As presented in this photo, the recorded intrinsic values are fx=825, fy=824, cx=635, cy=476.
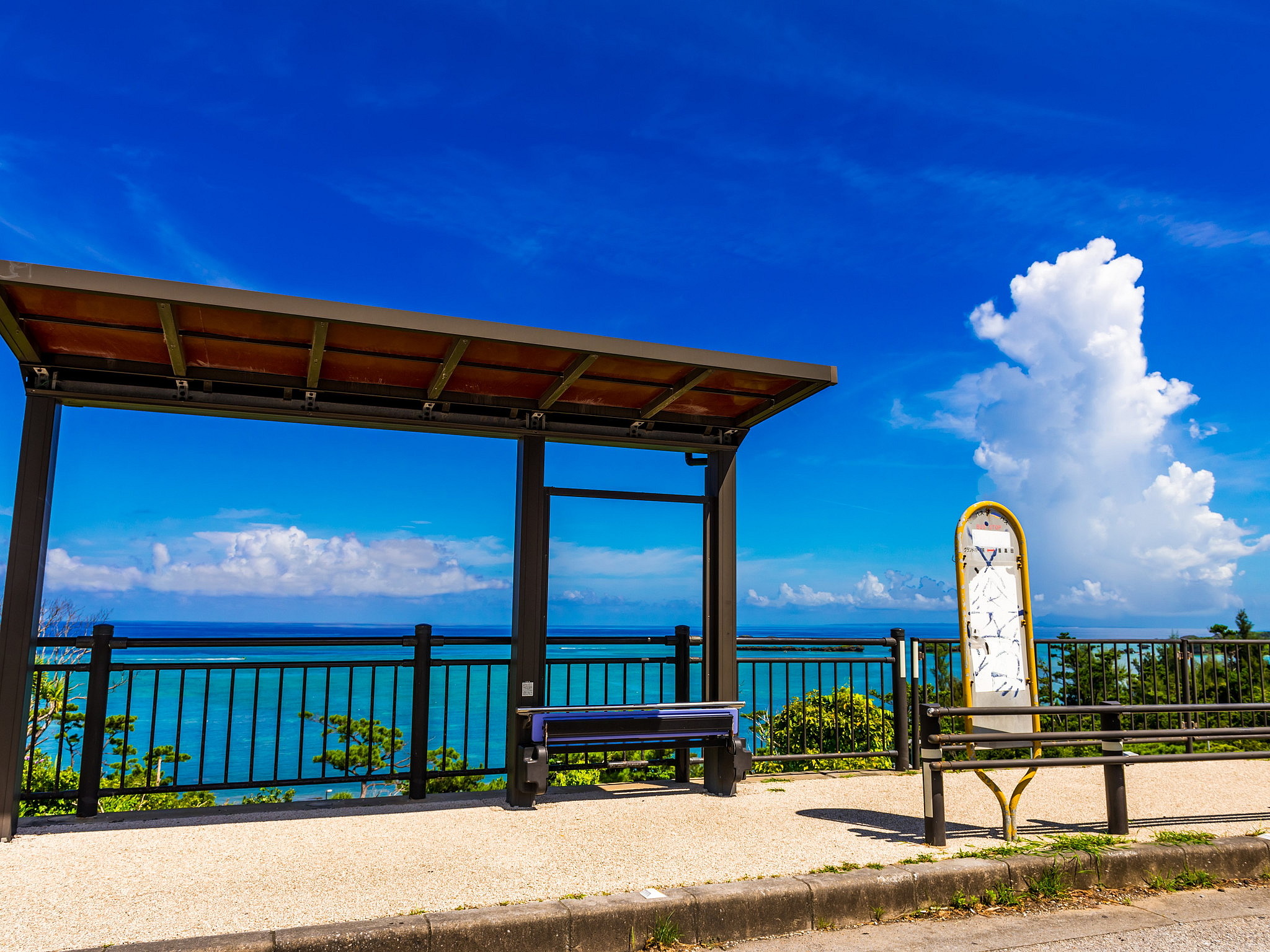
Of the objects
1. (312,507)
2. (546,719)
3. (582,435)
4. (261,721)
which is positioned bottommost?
(261,721)

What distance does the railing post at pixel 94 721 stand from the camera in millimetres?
5609

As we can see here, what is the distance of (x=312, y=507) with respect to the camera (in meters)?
141

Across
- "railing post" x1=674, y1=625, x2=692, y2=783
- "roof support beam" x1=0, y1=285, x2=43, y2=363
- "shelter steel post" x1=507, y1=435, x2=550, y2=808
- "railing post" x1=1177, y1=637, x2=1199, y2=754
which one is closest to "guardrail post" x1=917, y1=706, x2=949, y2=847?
"railing post" x1=674, y1=625, x2=692, y2=783

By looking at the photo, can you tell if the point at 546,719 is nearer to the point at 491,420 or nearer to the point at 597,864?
the point at 597,864

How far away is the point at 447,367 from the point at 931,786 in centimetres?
406

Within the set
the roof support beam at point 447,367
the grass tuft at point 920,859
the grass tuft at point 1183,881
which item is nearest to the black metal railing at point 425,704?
the roof support beam at point 447,367

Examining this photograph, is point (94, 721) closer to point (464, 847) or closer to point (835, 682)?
point (464, 847)

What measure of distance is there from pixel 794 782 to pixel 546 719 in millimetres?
2607

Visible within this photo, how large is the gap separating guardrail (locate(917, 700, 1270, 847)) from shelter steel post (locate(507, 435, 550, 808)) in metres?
2.79

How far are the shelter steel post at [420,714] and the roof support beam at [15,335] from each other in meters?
A: 3.08

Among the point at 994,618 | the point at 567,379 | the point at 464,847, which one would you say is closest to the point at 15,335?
the point at 567,379

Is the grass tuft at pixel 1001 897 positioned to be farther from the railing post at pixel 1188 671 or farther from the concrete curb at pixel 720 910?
the railing post at pixel 1188 671

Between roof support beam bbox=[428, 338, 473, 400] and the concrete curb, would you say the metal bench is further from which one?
roof support beam bbox=[428, 338, 473, 400]

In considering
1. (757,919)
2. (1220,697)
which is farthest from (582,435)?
(1220,697)
